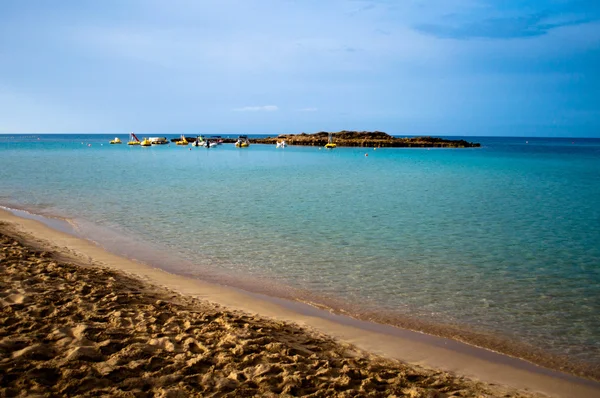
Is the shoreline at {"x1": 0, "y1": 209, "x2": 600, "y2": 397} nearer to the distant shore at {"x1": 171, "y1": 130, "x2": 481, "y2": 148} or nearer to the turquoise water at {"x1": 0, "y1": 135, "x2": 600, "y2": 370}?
the turquoise water at {"x1": 0, "y1": 135, "x2": 600, "y2": 370}

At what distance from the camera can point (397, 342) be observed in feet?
21.5

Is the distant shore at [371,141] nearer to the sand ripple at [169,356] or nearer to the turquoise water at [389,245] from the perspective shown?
the turquoise water at [389,245]

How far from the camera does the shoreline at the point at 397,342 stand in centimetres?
555

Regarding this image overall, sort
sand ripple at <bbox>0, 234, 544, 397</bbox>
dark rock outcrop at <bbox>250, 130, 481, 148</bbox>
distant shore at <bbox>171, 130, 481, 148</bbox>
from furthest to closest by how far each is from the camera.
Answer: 1. dark rock outcrop at <bbox>250, 130, 481, 148</bbox>
2. distant shore at <bbox>171, 130, 481, 148</bbox>
3. sand ripple at <bbox>0, 234, 544, 397</bbox>

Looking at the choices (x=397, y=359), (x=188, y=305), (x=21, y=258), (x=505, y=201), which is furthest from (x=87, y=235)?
(x=505, y=201)

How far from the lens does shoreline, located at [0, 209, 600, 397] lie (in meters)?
5.55

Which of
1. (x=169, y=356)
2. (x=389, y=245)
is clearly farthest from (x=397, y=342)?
(x=389, y=245)

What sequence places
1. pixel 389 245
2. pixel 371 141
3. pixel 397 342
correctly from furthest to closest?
1. pixel 371 141
2. pixel 389 245
3. pixel 397 342

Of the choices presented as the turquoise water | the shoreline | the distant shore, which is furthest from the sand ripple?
the distant shore

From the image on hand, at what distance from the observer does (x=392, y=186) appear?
29.1 m

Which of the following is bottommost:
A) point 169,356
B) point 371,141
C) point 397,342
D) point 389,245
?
point 397,342

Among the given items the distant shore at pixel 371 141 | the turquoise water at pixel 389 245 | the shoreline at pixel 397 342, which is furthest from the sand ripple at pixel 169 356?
Result: the distant shore at pixel 371 141

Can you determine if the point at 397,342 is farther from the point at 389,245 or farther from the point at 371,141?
the point at 371,141

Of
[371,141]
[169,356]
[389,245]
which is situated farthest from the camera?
[371,141]
